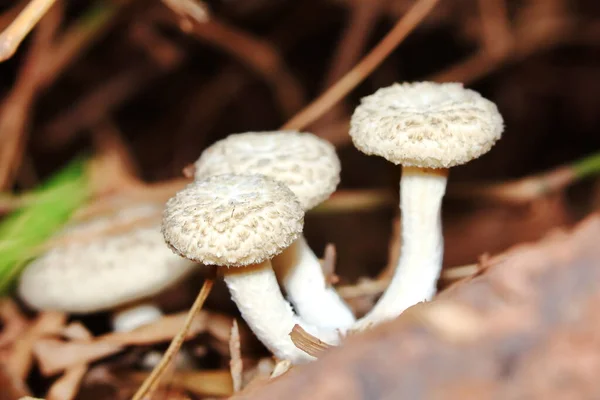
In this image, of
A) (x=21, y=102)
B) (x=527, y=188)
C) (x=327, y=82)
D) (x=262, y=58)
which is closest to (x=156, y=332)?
(x=21, y=102)

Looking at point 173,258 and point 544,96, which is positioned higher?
point 173,258

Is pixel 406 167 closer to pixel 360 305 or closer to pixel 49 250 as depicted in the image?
pixel 360 305

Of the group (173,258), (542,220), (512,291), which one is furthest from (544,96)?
(512,291)

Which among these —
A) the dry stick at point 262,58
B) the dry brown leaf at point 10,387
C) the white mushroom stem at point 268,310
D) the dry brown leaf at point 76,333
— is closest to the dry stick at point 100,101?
the dry stick at point 262,58

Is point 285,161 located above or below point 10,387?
above

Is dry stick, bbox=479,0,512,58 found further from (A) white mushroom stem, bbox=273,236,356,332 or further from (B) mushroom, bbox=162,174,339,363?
(B) mushroom, bbox=162,174,339,363

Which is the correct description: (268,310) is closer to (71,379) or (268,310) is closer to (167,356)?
(167,356)
